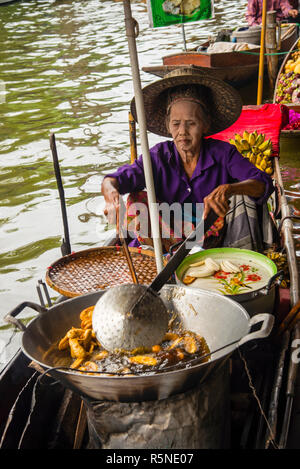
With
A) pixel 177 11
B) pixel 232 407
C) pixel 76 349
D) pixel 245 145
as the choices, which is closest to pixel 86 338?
pixel 76 349

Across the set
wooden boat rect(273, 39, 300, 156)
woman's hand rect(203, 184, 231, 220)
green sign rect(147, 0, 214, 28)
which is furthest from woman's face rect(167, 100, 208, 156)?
green sign rect(147, 0, 214, 28)

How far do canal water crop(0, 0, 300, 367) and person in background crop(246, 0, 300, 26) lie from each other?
7.14 ft

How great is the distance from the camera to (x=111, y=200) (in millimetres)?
2268

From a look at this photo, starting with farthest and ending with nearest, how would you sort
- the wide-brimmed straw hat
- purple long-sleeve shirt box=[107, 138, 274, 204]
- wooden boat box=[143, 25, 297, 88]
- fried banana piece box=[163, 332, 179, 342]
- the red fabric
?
wooden boat box=[143, 25, 297, 88] < the red fabric < purple long-sleeve shirt box=[107, 138, 274, 204] < the wide-brimmed straw hat < fried banana piece box=[163, 332, 179, 342]

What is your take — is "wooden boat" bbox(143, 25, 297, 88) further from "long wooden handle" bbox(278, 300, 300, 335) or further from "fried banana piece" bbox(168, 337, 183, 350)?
"fried banana piece" bbox(168, 337, 183, 350)

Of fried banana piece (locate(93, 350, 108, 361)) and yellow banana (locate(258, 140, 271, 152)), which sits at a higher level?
fried banana piece (locate(93, 350, 108, 361))

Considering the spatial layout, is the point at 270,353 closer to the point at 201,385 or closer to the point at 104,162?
the point at 201,385

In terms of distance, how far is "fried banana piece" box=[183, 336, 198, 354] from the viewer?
5.18ft

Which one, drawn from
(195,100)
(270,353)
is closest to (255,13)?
(195,100)

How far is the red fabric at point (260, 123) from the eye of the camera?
3.89m

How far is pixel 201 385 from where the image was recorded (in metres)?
1.45

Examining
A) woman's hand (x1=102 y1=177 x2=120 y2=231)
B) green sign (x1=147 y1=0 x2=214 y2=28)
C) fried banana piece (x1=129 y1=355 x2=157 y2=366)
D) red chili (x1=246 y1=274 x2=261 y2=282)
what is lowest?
red chili (x1=246 y1=274 x2=261 y2=282)

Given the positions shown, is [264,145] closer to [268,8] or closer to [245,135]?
[245,135]

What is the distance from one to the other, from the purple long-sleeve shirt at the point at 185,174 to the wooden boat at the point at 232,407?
0.94 m
